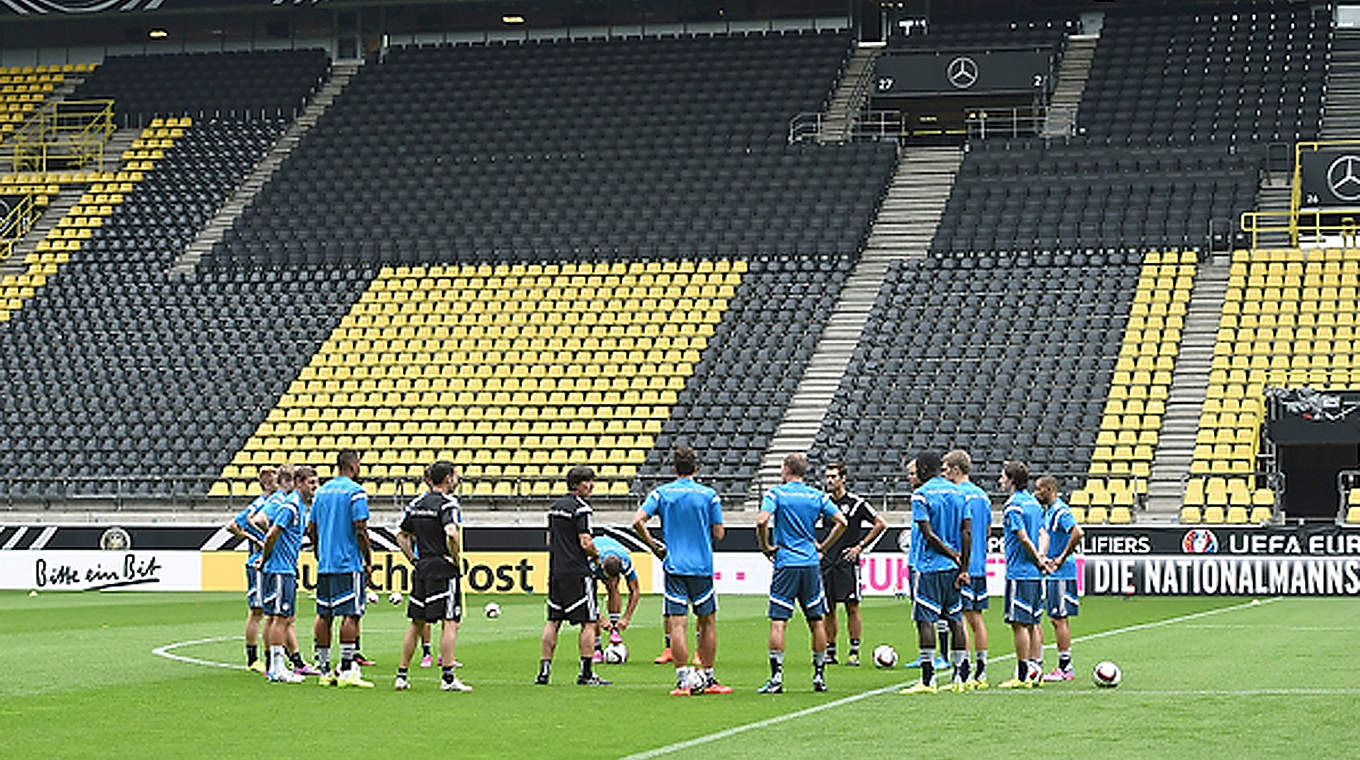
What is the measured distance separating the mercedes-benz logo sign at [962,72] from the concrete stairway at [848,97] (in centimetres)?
237

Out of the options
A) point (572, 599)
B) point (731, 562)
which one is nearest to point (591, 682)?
point (572, 599)

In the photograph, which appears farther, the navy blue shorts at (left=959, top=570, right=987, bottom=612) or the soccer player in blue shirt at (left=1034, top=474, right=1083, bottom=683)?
the soccer player in blue shirt at (left=1034, top=474, right=1083, bottom=683)

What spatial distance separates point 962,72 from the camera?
4759 cm

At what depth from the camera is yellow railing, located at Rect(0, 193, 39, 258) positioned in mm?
49844

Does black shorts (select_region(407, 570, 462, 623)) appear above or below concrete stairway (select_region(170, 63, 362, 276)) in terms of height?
below

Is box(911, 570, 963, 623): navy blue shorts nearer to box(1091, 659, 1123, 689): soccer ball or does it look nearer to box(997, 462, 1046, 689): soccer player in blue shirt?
box(997, 462, 1046, 689): soccer player in blue shirt

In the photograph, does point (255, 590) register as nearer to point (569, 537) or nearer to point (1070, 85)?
point (569, 537)

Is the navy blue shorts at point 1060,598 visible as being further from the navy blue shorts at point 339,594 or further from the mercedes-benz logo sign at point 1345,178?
the mercedes-benz logo sign at point 1345,178

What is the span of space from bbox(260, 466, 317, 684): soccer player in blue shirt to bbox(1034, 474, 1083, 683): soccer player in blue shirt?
606 cm

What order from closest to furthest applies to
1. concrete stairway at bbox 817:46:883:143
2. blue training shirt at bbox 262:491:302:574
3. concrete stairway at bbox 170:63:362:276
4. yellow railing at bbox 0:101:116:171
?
blue training shirt at bbox 262:491:302:574
concrete stairway at bbox 170:63:362:276
concrete stairway at bbox 817:46:883:143
yellow railing at bbox 0:101:116:171

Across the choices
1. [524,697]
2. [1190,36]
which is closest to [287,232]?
[1190,36]

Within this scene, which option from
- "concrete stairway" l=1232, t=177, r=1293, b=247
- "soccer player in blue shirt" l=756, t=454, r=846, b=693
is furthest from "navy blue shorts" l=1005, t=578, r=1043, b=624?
"concrete stairway" l=1232, t=177, r=1293, b=247

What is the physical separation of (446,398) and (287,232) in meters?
8.77

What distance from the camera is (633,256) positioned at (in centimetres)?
4481
